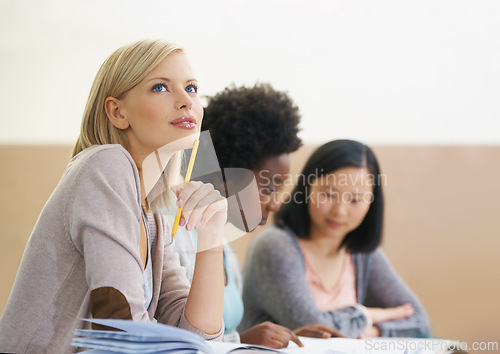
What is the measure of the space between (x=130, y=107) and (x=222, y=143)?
16.5 inches

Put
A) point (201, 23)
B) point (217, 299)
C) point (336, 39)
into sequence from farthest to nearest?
point (336, 39) < point (201, 23) < point (217, 299)

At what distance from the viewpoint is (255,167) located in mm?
1074

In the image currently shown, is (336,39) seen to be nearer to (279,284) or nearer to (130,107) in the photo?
(279,284)

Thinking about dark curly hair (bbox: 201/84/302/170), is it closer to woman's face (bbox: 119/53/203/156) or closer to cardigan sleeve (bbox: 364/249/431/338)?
woman's face (bbox: 119/53/203/156)

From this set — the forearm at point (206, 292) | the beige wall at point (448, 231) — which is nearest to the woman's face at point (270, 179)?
the forearm at point (206, 292)

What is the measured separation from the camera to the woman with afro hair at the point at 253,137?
1033 millimetres

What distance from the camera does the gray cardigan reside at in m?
1.28

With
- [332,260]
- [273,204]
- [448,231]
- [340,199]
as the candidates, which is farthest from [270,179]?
[448,231]

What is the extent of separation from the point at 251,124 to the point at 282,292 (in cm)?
46

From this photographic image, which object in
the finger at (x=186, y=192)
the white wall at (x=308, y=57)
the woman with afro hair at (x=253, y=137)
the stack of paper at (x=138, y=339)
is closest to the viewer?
the stack of paper at (x=138, y=339)

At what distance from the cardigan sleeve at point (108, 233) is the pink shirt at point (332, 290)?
910 mm

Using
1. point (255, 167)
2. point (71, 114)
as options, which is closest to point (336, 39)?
point (255, 167)

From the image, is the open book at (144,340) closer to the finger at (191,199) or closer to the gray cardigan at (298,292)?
the finger at (191,199)

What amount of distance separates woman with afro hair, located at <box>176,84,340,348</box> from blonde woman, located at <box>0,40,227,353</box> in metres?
0.35
